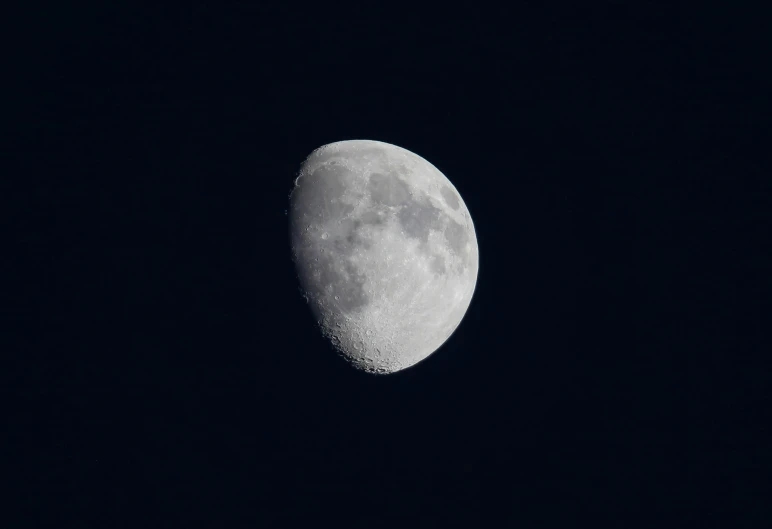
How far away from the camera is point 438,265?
5.74 meters

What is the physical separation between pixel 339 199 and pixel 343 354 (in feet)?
5.73

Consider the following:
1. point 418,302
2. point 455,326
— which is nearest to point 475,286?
point 455,326

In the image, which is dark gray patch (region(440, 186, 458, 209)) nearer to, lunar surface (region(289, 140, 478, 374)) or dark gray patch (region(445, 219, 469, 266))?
Answer: lunar surface (region(289, 140, 478, 374))

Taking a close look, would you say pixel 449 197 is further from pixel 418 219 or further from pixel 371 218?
pixel 371 218

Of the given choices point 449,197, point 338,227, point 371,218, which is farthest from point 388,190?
point 449,197

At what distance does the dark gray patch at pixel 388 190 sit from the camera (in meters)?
5.60

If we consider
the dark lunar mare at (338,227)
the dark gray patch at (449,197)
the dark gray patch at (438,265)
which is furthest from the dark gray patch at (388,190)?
the dark gray patch at (438,265)

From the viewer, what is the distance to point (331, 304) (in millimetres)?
5688

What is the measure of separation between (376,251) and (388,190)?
0.67m

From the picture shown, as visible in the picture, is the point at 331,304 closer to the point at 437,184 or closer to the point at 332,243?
the point at 332,243

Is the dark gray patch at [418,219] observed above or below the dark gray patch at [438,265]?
above

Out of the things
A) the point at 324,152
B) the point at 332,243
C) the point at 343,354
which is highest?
the point at 324,152

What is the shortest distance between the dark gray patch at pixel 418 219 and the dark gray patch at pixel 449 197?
352 mm

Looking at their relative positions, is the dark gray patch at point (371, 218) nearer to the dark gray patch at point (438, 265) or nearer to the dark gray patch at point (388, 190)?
the dark gray patch at point (388, 190)
